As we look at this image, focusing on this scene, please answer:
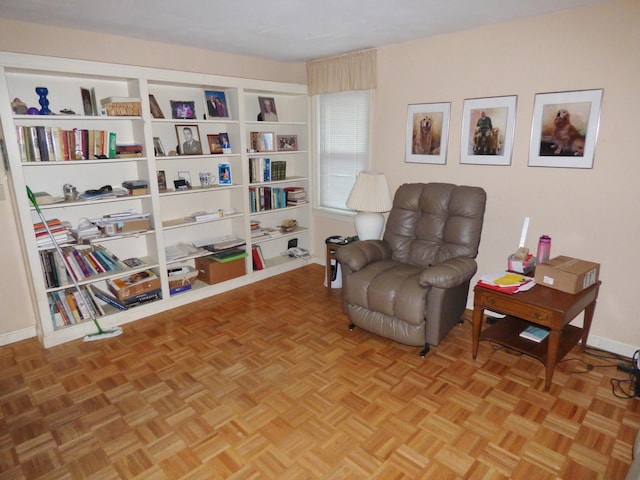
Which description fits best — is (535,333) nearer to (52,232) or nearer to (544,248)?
(544,248)

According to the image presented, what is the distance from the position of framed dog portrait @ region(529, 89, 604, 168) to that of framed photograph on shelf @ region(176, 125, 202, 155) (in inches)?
108

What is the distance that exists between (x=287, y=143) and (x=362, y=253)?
189 cm

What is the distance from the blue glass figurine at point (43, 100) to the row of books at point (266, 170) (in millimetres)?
1713

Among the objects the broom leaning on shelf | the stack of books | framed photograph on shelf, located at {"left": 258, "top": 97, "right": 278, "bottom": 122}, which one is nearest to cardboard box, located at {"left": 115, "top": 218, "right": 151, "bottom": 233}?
the stack of books

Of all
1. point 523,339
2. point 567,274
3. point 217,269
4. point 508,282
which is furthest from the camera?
point 217,269

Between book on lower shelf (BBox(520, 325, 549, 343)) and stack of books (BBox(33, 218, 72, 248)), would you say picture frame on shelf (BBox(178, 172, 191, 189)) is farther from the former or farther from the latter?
book on lower shelf (BBox(520, 325, 549, 343))

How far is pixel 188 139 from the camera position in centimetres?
357

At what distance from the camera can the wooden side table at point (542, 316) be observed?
7.34ft

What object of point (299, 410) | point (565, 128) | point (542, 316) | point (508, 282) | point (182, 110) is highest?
point (182, 110)

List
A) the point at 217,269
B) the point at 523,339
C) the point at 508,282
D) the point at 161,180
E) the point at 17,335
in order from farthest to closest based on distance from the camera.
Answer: the point at 217,269 < the point at 161,180 < the point at 17,335 < the point at 523,339 < the point at 508,282

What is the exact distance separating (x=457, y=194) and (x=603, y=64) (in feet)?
3.88

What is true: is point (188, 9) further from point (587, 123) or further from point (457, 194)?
Answer: point (587, 123)

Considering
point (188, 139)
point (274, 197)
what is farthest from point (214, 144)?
point (274, 197)

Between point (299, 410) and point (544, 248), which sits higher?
point (544, 248)
